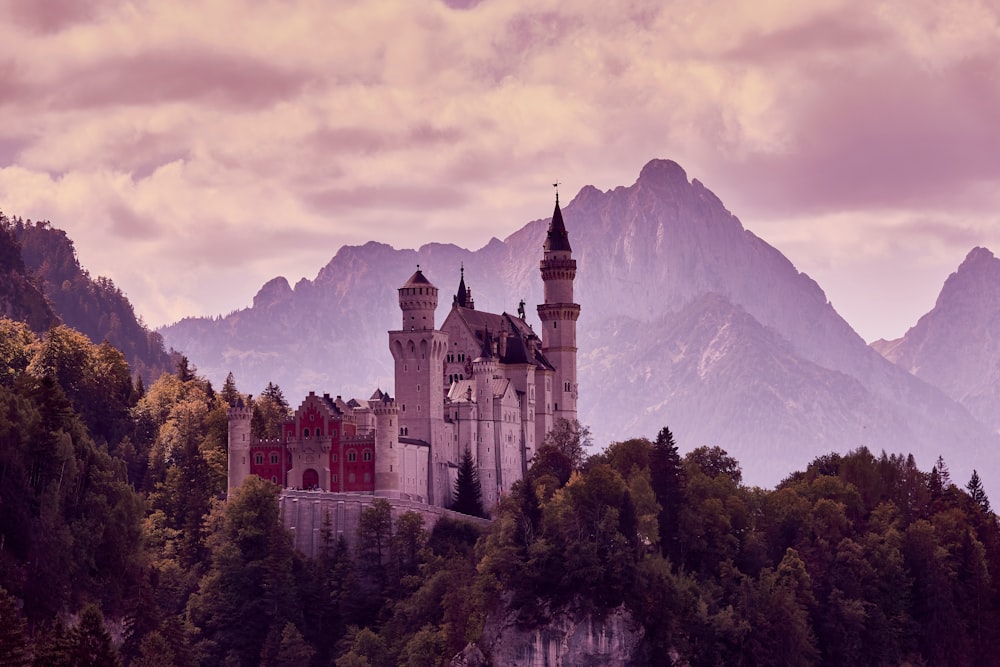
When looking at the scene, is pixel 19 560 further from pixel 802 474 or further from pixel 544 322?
pixel 802 474

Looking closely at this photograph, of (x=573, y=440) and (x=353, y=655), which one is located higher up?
(x=573, y=440)

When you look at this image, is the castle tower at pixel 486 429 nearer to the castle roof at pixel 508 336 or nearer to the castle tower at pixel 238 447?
the castle roof at pixel 508 336

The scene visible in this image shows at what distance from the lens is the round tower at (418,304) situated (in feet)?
552

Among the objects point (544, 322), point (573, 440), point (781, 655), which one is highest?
point (544, 322)

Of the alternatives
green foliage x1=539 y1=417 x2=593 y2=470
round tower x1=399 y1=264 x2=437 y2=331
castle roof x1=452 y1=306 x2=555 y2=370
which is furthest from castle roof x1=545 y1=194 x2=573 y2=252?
round tower x1=399 y1=264 x2=437 y2=331

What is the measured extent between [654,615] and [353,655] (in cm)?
2280

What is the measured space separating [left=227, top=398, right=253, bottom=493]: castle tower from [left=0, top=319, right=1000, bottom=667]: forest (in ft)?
11.1

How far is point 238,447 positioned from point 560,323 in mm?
39326

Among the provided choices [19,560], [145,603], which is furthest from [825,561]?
[19,560]

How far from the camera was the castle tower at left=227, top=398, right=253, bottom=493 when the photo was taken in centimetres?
16138

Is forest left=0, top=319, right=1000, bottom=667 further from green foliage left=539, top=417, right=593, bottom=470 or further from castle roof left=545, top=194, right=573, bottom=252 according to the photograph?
castle roof left=545, top=194, right=573, bottom=252

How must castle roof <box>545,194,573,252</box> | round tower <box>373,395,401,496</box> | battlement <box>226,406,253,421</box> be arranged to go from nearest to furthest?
1. round tower <box>373,395,401,496</box>
2. battlement <box>226,406,253,421</box>
3. castle roof <box>545,194,573,252</box>

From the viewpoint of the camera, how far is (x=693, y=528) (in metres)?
153

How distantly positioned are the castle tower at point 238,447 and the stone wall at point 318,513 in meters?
5.59
